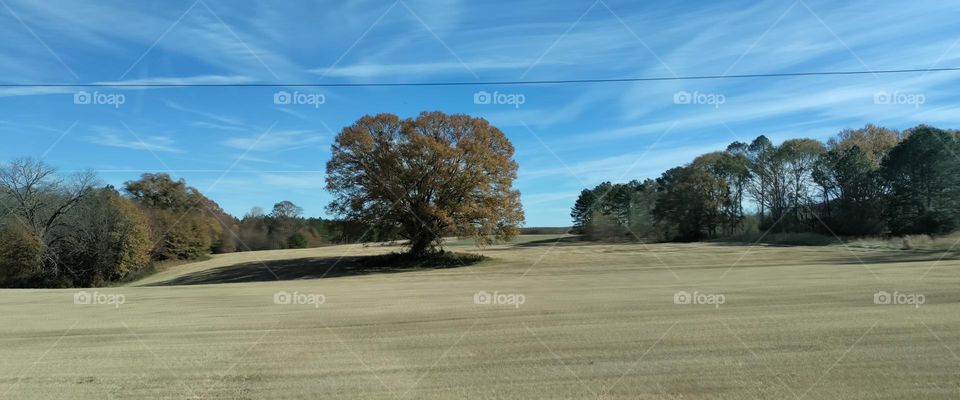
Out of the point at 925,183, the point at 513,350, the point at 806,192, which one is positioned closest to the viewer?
the point at 513,350

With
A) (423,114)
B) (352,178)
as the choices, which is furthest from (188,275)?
(423,114)

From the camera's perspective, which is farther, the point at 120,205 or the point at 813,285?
the point at 120,205

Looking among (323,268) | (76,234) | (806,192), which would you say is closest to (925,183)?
(806,192)

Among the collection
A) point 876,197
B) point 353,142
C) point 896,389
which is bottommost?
point 896,389

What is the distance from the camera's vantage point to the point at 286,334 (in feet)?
37.7

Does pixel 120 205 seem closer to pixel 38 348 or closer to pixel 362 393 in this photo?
pixel 38 348

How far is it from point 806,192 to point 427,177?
5317 centimetres

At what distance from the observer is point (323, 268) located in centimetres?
5088

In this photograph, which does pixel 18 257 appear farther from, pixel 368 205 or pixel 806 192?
pixel 806 192

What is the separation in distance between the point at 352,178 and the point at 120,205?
26.3 metres

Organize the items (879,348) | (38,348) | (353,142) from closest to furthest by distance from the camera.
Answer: (879,348)
(38,348)
(353,142)

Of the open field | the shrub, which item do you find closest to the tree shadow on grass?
the shrub

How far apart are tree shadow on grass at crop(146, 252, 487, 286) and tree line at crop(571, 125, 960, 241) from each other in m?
43.4

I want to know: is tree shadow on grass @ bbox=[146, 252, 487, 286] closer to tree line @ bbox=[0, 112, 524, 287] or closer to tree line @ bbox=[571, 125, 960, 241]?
tree line @ bbox=[0, 112, 524, 287]
